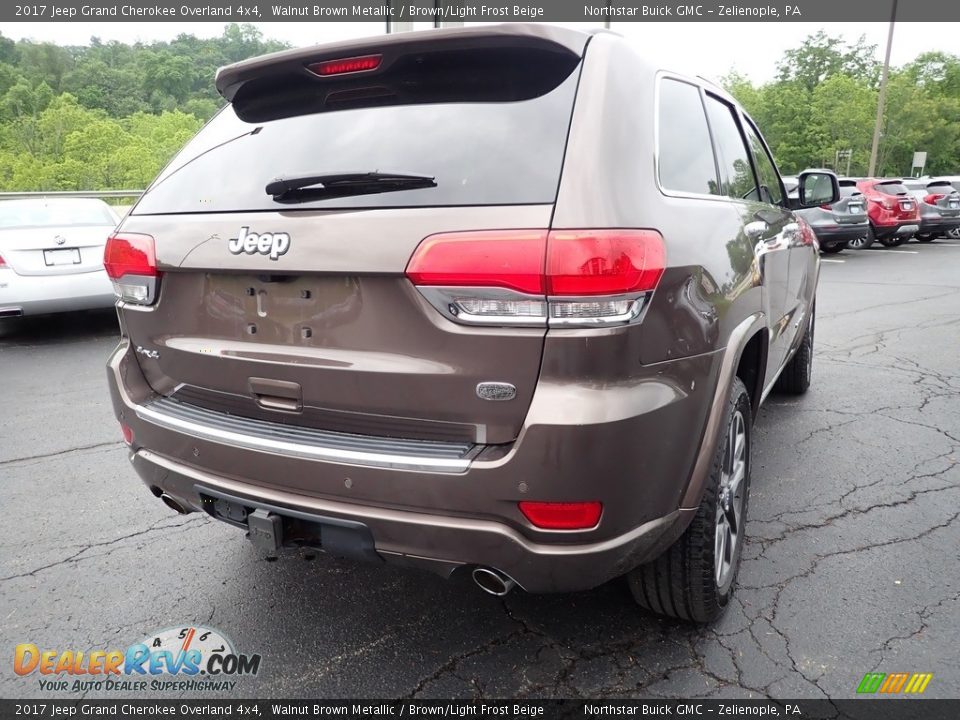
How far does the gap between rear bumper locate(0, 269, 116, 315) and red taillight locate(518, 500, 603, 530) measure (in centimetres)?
610

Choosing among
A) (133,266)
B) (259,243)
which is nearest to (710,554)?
(259,243)

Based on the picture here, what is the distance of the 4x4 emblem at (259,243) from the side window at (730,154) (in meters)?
1.67

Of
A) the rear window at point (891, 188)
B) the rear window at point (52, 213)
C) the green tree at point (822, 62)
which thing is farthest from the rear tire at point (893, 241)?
the green tree at point (822, 62)

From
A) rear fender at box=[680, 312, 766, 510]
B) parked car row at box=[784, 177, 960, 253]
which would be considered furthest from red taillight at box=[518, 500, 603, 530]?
parked car row at box=[784, 177, 960, 253]

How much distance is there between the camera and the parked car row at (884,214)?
1497 cm

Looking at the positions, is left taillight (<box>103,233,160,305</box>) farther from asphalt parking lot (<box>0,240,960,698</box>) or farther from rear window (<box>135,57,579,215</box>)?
asphalt parking lot (<box>0,240,960,698</box>)

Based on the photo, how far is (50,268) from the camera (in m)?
6.54

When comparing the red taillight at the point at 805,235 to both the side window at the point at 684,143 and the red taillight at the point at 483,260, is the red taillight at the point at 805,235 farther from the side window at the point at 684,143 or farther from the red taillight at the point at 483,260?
the red taillight at the point at 483,260

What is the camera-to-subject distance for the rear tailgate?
173 centimetres

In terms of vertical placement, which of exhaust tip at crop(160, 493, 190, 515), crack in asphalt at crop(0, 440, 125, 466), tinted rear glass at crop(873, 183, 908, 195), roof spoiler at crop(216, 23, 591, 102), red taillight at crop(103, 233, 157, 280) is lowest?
crack in asphalt at crop(0, 440, 125, 466)

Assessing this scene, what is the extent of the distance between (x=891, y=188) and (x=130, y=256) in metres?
18.3

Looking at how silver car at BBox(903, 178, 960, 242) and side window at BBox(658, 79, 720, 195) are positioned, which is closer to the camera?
side window at BBox(658, 79, 720, 195)

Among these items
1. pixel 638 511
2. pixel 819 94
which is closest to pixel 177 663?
pixel 638 511

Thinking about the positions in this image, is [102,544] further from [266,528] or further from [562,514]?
[562,514]
